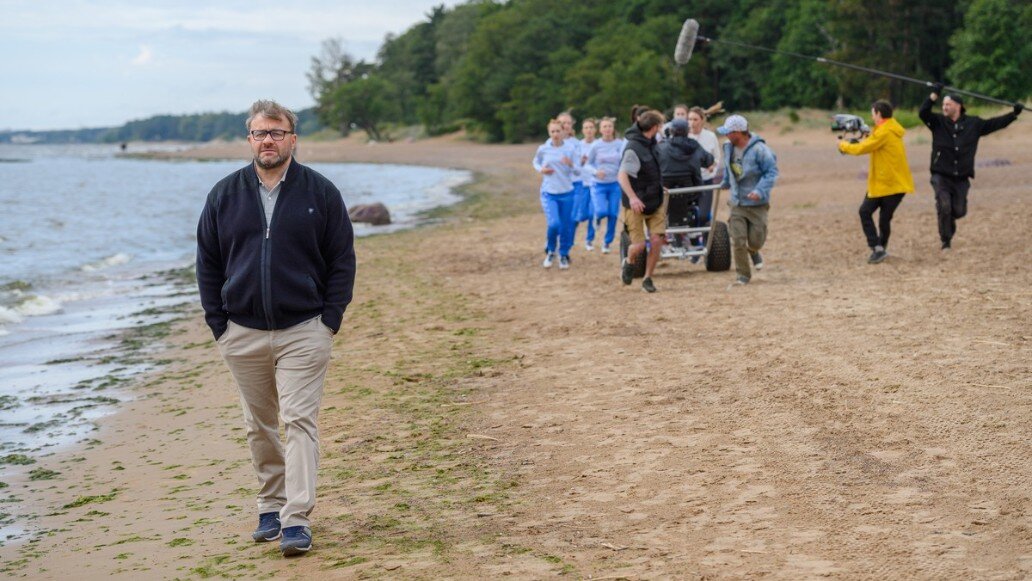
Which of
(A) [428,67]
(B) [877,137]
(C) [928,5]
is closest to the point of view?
(B) [877,137]

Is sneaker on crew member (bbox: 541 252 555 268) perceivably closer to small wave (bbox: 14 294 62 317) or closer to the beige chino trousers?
small wave (bbox: 14 294 62 317)

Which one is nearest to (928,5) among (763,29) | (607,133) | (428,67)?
(763,29)

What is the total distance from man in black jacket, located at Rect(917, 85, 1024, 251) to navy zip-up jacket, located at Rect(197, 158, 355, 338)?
9.83 m

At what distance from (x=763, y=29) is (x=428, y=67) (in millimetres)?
70911

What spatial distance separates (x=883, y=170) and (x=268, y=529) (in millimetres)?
9650

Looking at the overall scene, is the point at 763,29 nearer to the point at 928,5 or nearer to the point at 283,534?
the point at 928,5

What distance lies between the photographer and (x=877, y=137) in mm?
13070

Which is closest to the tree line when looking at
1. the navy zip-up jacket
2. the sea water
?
the sea water

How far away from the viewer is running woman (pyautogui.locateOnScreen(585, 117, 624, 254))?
15.3 metres

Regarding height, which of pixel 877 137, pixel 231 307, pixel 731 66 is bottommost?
pixel 231 307

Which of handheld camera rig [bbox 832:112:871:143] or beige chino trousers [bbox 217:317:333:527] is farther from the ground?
handheld camera rig [bbox 832:112:871:143]

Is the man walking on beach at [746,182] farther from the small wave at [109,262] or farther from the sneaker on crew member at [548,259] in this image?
the small wave at [109,262]

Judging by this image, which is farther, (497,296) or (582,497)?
(497,296)

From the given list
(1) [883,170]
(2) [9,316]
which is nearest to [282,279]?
(1) [883,170]
